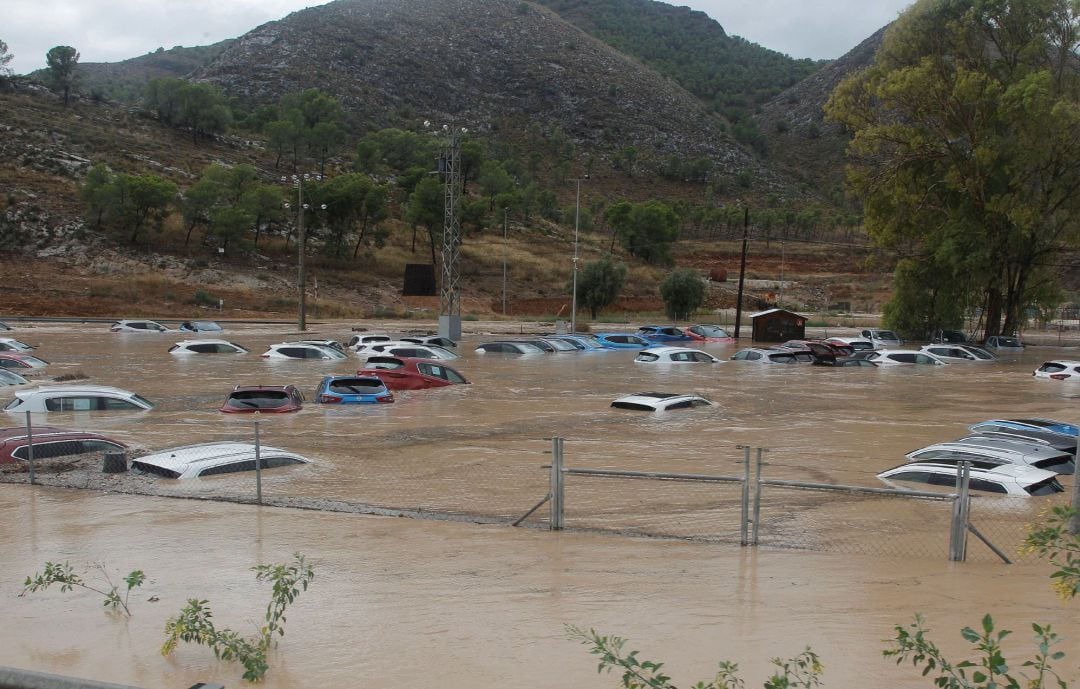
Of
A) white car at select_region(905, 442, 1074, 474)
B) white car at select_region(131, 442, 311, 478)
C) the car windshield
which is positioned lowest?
the car windshield

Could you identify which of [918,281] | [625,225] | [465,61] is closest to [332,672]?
[918,281]

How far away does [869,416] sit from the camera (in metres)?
23.8

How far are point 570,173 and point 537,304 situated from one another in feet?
233

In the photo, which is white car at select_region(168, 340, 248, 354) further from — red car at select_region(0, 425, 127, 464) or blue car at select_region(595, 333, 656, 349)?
red car at select_region(0, 425, 127, 464)

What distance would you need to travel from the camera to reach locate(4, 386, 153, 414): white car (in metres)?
19.8

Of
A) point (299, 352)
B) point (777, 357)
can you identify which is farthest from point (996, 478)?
point (299, 352)

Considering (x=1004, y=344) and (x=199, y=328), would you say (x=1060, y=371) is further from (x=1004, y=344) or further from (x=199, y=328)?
(x=199, y=328)

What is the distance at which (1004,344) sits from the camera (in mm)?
48719

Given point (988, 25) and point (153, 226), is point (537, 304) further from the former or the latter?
point (988, 25)

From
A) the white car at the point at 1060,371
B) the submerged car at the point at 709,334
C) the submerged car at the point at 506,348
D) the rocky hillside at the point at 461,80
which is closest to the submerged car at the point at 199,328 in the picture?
the submerged car at the point at 506,348

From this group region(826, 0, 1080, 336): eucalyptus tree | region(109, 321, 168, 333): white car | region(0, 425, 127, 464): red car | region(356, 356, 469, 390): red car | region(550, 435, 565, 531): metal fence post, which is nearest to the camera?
region(550, 435, 565, 531): metal fence post

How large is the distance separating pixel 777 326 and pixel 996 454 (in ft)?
126

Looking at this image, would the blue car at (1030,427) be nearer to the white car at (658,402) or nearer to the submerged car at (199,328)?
the white car at (658,402)

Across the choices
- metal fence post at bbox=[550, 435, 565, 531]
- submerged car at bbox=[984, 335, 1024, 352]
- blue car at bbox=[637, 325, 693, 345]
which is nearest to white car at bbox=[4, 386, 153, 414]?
metal fence post at bbox=[550, 435, 565, 531]
